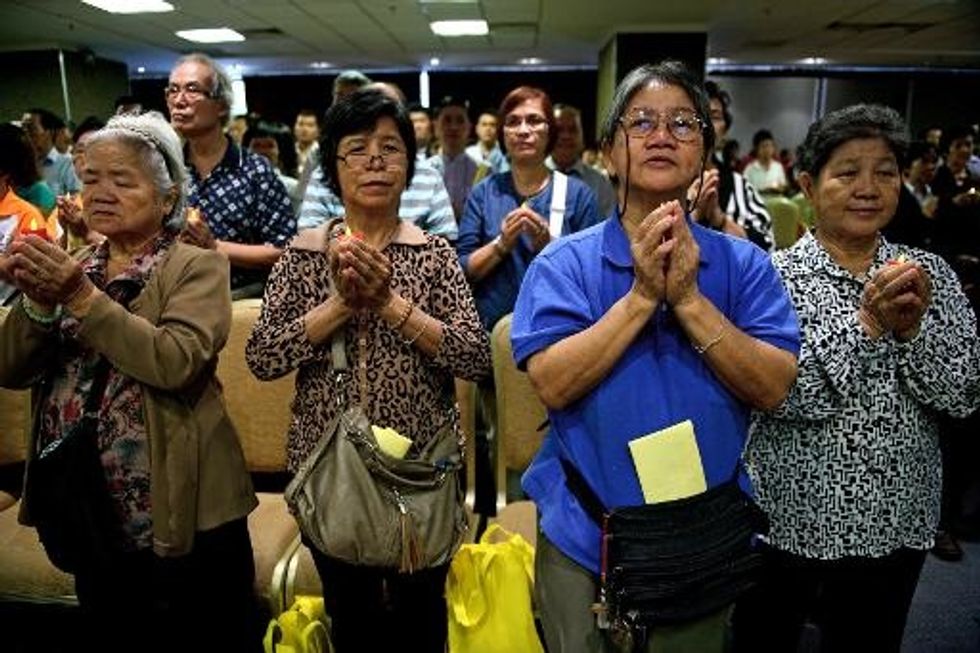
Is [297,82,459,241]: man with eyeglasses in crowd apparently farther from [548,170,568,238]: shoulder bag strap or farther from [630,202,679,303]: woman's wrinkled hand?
[630,202,679,303]: woman's wrinkled hand

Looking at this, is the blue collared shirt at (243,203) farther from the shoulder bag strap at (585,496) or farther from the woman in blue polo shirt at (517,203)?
the shoulder bag strap at (585,496)

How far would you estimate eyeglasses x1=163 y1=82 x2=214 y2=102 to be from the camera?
2336mm

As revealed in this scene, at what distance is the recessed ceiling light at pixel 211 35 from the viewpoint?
420 inches

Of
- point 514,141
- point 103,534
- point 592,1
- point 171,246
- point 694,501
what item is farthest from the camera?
point 592,1

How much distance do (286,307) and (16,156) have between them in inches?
82.2

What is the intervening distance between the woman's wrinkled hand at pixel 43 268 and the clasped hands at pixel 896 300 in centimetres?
150

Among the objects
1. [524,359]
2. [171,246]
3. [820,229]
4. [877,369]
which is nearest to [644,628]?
[524,359]

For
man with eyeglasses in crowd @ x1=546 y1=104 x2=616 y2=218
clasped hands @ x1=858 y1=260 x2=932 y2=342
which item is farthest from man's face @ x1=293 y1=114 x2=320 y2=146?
clasped hands @ x1=858 y1=260 x2=932 y2=342

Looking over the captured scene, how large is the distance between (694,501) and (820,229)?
74 cm

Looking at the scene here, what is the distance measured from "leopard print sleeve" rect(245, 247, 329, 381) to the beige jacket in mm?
85

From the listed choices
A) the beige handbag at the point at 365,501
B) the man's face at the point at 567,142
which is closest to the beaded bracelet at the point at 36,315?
the beige handbag at the point at 365,501

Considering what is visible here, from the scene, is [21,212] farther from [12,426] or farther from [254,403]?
[254,403]

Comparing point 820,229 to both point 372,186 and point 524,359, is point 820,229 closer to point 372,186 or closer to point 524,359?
point 524,359

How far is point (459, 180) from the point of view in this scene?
4223 mm
